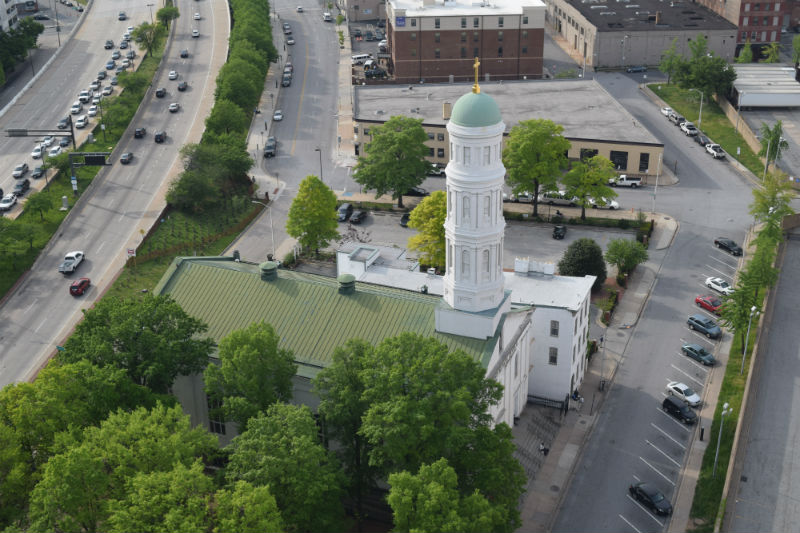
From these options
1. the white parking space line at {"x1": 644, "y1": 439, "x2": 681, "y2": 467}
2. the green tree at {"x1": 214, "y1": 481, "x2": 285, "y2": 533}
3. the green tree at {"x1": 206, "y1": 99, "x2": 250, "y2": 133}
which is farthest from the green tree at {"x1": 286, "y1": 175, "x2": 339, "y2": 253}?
the green tree at {"x1": 214, "y1": 481, "x2": 285, "y2": 533}

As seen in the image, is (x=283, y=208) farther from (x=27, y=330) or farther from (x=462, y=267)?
(x=462, y=267)

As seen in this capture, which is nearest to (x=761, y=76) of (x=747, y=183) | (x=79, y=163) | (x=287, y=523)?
(x=747, y=183)

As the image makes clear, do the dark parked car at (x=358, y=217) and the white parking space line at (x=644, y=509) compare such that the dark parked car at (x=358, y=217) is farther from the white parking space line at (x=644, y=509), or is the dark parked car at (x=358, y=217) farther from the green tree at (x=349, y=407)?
the white parking space line at (x=644, y=509)

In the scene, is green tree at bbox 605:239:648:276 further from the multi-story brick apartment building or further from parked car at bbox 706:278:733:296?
the multi-story brick apartment building

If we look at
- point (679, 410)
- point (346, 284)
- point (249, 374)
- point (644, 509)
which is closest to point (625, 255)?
point (679, 410)

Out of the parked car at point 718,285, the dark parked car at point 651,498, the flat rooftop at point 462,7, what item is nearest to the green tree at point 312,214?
the parked car at point 718,285
